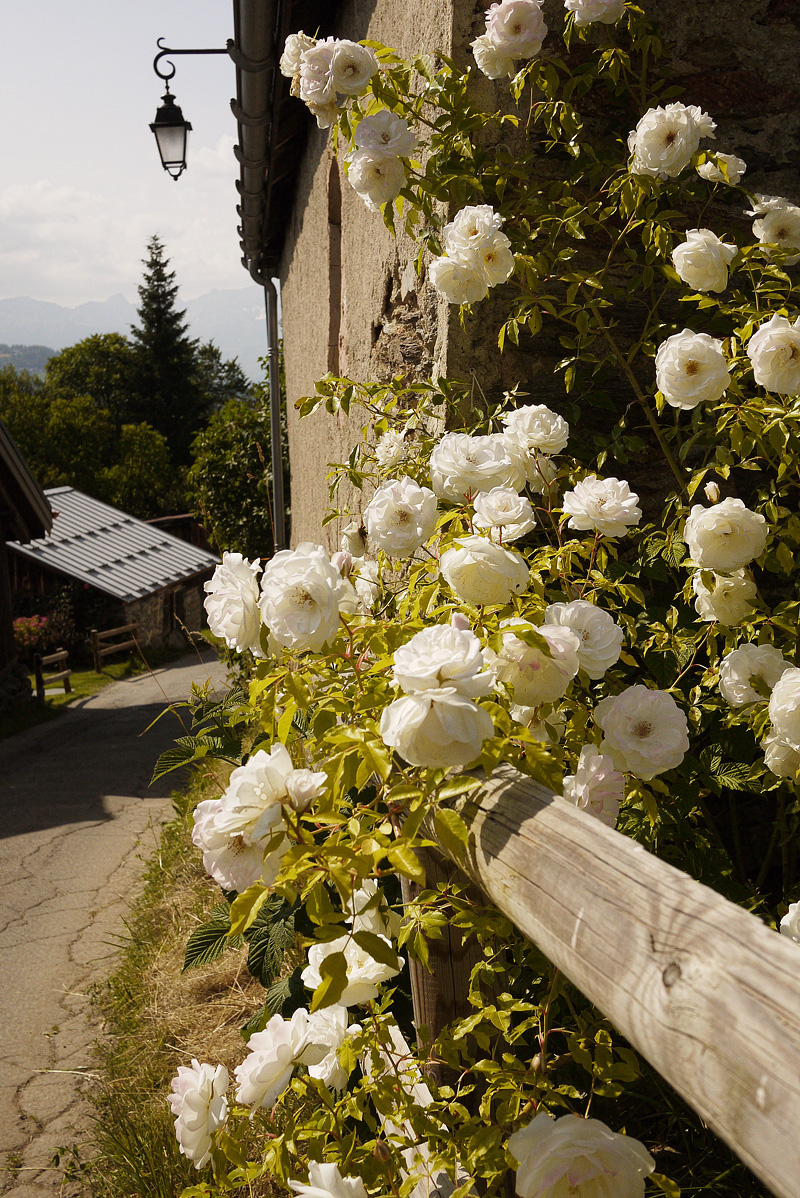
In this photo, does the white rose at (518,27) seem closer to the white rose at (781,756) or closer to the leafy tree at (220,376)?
the white rose at (781,756)

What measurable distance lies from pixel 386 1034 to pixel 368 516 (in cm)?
86

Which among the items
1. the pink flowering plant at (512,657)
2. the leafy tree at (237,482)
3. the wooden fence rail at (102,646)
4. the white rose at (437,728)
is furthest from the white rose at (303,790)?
the wooden fence rail at (102,646)

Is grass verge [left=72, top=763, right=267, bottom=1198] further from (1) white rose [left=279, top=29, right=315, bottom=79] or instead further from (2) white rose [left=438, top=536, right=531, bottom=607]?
(1) white rose [left=279, top=29, right=315, bottom=79]

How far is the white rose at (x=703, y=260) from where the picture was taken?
175cm

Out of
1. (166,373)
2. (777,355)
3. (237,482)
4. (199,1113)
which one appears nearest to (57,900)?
(199,1113)

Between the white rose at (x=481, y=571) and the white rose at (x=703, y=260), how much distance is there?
96 centimetres

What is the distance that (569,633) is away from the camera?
1.19 metres

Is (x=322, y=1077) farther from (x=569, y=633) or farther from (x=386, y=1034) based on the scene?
(x=569, y=633)

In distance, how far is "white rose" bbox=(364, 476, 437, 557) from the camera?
144 cm

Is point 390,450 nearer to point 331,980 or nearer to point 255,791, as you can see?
point 255,791

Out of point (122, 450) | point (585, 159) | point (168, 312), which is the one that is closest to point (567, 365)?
point (585, 159)

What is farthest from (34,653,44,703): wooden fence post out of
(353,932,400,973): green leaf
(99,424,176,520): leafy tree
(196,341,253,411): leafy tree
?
(196,341,253,411): leafy tree

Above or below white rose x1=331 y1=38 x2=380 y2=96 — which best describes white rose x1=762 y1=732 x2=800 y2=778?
below

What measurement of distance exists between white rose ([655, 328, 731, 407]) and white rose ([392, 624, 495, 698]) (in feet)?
3.03
